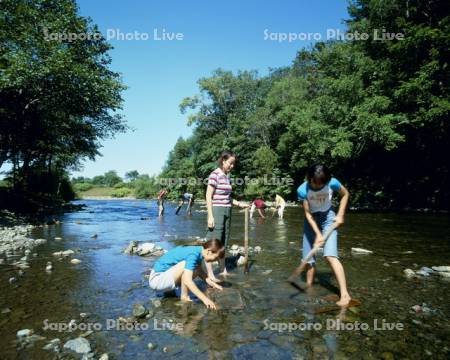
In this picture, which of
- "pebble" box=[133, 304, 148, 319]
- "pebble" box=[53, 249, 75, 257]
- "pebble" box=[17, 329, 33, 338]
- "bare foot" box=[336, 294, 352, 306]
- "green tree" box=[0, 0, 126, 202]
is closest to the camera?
"pebble" box=[17, 329, 33, 338]

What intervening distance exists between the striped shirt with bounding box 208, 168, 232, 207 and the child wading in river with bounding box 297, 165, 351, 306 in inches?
64.3

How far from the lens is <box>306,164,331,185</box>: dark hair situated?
5.31 meters

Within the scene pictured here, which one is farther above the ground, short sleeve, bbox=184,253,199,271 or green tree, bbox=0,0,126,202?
green tree, bbox=0,0,126,202

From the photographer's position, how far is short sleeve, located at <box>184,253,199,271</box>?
536 centimetres

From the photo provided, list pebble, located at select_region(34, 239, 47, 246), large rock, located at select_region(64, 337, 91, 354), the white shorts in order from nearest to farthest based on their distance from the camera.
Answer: large rock, located at select_region(64, 337, 91, 354)
the white shorts
pebble, located at select_region(34, 239, 47, 246)

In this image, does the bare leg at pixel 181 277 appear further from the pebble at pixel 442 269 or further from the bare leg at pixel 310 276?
the pebble at pixel 442 269

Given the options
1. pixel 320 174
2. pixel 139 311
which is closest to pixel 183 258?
pixel 139 311

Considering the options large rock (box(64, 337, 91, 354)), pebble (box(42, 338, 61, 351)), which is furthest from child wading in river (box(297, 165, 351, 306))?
pebble (box(42, 338, 61, 351))

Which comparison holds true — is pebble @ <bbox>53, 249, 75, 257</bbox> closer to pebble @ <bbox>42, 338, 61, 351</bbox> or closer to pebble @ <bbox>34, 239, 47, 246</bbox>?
pebble @ <bbox>34, 239, 47, 246</bbox>

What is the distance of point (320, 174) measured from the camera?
530 cm

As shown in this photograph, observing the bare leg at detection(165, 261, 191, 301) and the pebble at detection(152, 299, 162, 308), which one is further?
the bare leg at detection(165, 261, 191, 301)

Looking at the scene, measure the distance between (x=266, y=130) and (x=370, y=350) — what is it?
45.1 m

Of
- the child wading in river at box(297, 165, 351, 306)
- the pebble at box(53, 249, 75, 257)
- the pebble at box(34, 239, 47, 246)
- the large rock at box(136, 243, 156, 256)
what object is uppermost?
the child wading in river at box(297, 165, 351, 306)

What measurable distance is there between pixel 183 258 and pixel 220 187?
5.95 ft
